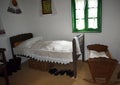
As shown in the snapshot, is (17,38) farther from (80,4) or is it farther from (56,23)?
(80,4)

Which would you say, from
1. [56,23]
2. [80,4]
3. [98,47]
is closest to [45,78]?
[98,47]

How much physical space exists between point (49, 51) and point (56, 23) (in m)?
1.41

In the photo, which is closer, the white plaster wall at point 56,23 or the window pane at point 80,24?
the white plaster wall at point 56,23

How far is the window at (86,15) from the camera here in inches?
176

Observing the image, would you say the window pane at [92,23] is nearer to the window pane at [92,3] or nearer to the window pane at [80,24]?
the window pane at [80,24]

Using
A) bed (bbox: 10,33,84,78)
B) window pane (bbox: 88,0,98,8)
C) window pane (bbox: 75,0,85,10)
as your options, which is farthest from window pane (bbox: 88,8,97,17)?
bed (bbox: 10,33,84,78)

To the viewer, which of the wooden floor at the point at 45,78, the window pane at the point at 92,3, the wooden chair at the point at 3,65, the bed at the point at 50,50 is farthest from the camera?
the window pane at the point at 92,3

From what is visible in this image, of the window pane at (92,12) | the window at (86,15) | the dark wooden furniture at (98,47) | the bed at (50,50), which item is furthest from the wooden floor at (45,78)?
the window pane at (92,12)

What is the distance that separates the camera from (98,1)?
437 centimetres

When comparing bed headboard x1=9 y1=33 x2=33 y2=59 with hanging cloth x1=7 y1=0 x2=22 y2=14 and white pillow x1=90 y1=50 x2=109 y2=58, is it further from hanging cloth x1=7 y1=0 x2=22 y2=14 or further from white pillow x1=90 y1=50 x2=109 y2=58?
white pillow x1=90 y1=50 x2=109 y2=58

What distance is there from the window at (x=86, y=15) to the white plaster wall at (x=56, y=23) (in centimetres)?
13

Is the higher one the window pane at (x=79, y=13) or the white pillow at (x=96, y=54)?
the window pane at (x=79, y=13)

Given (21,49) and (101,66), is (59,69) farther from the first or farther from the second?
(101,66)

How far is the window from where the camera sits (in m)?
4.46
